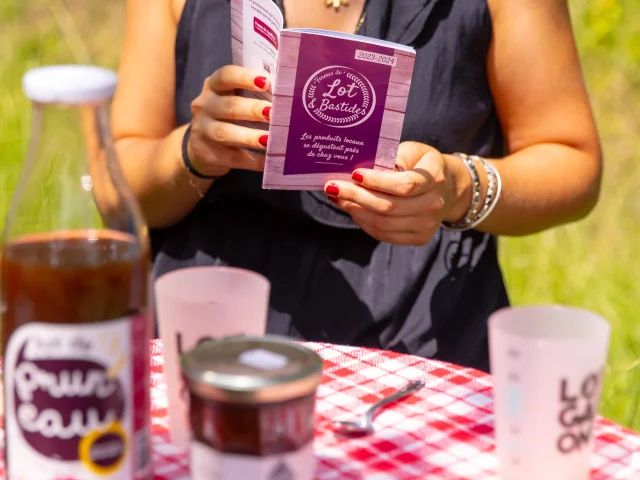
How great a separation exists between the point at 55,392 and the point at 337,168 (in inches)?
29.5

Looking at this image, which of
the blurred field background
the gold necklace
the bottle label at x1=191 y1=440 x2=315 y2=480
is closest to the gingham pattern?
the bottle label at x1=191 y1=440 x2=315 y2=480

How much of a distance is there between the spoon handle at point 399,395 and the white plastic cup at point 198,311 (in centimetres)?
20

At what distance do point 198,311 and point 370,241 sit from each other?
83 cm

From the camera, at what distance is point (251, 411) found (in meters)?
0.74

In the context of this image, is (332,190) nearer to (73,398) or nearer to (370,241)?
(370,241)

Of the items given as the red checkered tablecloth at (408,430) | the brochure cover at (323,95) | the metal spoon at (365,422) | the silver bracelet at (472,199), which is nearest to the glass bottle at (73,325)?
the red checkered tablecloth at (408,430)

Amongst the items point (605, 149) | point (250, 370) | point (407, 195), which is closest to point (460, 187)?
point (407, 195)

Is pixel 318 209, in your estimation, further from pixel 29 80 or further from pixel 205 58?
pixel 29 80

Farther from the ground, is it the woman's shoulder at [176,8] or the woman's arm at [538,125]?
the woman's shoulder at [176,8]

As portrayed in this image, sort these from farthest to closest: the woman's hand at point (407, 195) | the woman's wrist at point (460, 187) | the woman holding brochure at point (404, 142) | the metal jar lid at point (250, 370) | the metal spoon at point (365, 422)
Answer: the woman holding brochure at point (404, 142) → the woman's wrist at point (460, 187) → the woman's hand at point (407, 195) → the metal spoon at point (365, 422) → the metal jar lid at point (250, 370)

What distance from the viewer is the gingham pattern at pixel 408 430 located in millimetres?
944

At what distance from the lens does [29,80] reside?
2.49 feet

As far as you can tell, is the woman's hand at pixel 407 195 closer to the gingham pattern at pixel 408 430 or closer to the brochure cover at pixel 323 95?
the brochure cover at pixel 323 95

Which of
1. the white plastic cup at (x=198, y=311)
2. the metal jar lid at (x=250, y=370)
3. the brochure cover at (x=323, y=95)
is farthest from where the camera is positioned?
the brochure cover at (x=323, y=95)
